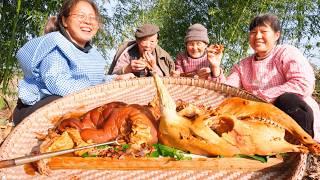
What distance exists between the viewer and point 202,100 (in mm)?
2686

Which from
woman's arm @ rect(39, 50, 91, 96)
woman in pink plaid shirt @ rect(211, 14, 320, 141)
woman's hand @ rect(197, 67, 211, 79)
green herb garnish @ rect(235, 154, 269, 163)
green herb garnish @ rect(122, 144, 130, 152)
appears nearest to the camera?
green herb garnish @ rect(235, 154, 269, 163)

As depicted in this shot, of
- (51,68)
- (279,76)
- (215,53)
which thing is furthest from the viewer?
(215,53)

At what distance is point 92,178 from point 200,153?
→ 18.7 inches

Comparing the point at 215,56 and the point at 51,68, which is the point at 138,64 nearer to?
the point at 215,56

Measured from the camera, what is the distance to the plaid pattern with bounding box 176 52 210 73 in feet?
13.0

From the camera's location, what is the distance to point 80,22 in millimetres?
2885

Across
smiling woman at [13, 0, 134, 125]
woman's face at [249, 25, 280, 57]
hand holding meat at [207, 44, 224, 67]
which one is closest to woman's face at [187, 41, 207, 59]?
hand holding meat at [207, 44, 224, 67]

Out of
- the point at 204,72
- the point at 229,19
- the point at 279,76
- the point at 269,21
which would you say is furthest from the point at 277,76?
the point at 229,19

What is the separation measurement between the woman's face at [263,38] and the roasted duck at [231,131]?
3.31 feet

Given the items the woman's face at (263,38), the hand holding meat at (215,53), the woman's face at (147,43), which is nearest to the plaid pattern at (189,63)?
the woman's face at (147,43)

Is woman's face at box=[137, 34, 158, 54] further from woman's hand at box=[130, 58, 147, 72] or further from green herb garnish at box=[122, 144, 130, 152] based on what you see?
green herb garnish at box=[122, 144, 130, 152]

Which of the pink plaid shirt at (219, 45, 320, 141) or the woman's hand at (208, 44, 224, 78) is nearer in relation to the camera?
the pink plaid shirt at (219, 45, 320, 141)

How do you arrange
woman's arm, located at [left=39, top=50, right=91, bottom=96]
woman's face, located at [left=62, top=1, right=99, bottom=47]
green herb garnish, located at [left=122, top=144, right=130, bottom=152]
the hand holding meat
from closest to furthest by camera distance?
1. green herb garnish, located at [left=122, top=144, right=130, bottom=152]
2. woman's arm, located at [left=39, top=50, right=91, bottom=96]
3. woman's face, located at [left=62, top=1, right=99, bottom=47]
4. the hand holding meat

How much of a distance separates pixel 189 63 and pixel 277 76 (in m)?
1.27
